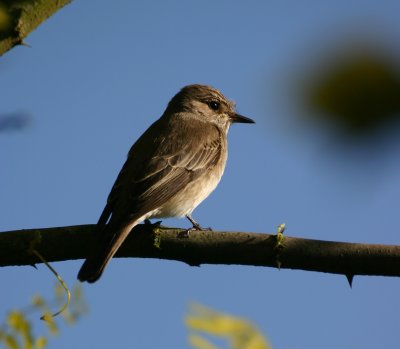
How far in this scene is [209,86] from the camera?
26.7 feet

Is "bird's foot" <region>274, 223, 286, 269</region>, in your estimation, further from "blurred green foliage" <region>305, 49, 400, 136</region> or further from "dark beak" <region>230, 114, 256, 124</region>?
"dark beak" <region>230, 114, 256, 124</region>

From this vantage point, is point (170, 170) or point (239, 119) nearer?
point (170, 170)

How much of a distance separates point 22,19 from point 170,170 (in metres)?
3.25

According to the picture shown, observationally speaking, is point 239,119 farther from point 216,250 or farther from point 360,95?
point 360,95

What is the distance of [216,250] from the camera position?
12.2 feet

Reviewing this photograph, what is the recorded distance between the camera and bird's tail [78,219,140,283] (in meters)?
4.19

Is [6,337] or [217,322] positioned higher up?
[217,322]

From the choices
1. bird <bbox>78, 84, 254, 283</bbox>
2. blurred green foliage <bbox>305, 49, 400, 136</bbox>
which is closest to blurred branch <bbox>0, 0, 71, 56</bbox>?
bird <bbox>78, 84, 254, 283</bbox>

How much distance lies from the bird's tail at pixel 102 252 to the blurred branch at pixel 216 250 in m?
0.08

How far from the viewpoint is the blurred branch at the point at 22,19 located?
8.96ft

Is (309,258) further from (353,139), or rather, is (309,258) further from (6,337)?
(353,139)

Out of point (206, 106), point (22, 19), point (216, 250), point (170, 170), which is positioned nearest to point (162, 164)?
point (170, 170)

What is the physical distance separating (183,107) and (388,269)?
4968 millimetres

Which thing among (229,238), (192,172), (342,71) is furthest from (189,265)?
(342,71)
